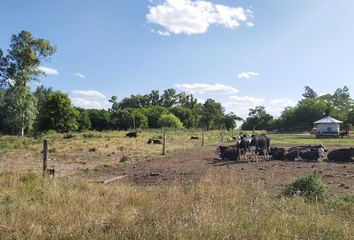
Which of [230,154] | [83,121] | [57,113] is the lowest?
[230,154]

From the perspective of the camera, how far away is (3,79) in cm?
5947

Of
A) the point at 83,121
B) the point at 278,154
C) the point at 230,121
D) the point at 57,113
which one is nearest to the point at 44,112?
the point at 57,113

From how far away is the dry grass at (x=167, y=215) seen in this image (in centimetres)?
577

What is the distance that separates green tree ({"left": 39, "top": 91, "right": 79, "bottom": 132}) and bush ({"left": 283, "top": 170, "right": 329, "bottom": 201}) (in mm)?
66470

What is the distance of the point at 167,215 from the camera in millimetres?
6531

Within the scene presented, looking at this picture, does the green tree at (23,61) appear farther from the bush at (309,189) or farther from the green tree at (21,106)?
the bush at (309,189)

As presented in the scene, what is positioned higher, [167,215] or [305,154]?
[305,154]

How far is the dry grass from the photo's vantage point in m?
5.77

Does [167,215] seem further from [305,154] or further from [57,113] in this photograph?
[57,113]

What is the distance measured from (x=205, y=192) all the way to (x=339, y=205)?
→ 2837mm

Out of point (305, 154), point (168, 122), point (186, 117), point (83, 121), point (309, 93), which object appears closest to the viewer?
point (305, 154)

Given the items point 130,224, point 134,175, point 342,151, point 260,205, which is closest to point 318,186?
point 260,205

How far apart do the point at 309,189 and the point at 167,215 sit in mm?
4633

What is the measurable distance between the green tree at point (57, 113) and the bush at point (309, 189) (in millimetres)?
66470
